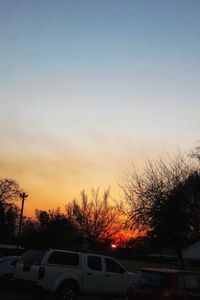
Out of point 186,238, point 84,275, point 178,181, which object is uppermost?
point 178,181

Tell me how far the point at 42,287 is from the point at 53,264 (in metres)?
0.83

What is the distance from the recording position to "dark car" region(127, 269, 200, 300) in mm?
12523

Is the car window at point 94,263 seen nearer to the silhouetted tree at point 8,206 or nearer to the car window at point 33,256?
the car window at point 33,256

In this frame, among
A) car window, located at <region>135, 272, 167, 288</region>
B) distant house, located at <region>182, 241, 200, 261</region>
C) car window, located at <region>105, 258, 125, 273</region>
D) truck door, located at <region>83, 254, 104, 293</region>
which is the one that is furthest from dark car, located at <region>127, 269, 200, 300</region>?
distant house, located at <region>182, 241, 200, 261</region>

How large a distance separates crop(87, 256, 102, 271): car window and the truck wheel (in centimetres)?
106

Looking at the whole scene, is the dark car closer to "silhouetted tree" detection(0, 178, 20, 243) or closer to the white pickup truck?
the white pickup truck

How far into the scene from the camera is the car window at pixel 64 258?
52.3 feet

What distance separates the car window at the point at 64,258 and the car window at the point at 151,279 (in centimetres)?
345

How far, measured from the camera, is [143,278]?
43.8 feet

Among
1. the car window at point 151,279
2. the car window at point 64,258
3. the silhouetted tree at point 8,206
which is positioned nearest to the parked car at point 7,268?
the car window at point 64,258

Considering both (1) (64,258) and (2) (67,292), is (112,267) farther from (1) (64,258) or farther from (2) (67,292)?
(2) (67,292)

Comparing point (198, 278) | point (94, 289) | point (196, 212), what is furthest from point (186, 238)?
point (198, 278)

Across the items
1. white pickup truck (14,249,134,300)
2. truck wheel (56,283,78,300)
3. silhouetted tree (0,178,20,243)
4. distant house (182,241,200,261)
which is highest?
silhouetted tree (0,178,20,243)

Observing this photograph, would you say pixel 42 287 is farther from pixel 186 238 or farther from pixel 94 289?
pixel 186 238
